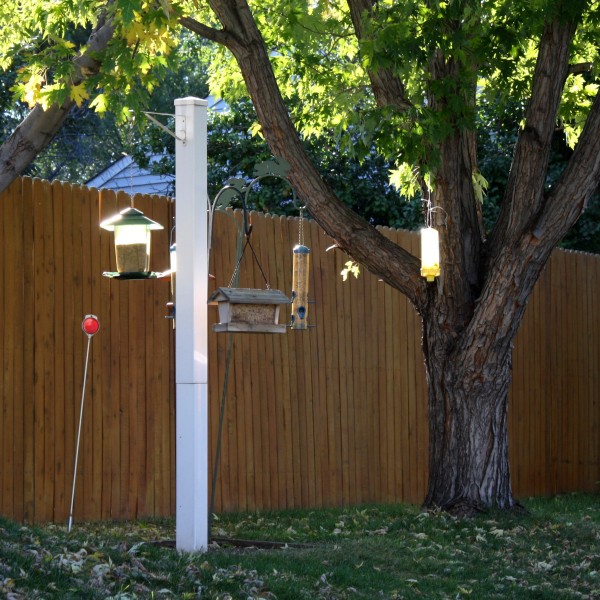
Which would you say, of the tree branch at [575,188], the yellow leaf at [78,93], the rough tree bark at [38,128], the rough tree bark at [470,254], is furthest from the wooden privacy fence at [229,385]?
the tree branch at [575,188]

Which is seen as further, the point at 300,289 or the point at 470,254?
the point at 470,254

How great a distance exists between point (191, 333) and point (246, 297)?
381mm

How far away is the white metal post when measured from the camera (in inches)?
258

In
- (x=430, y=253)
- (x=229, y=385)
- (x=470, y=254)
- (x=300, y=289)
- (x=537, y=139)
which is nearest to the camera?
(x=300, y=289)

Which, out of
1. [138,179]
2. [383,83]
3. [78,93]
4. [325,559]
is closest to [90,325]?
[78,93]

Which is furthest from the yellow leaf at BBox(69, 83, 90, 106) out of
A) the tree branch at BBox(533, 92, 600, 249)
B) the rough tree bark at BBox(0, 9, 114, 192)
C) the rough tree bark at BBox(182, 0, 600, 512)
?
the tree branch at BBox(533, 92, 600, 249)

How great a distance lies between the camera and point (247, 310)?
6703 mm

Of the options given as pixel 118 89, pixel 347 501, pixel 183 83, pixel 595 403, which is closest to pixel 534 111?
pixel 118 89

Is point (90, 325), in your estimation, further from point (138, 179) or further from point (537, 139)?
point (138, 179)

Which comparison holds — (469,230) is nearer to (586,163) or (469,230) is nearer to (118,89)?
(586,163)

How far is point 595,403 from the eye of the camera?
42.3ft

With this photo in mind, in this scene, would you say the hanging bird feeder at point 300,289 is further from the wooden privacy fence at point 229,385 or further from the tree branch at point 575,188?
the tree branch at point 575,188

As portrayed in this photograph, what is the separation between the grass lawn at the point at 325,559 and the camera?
542 cm

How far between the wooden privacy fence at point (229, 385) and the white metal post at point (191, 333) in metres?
0.77
